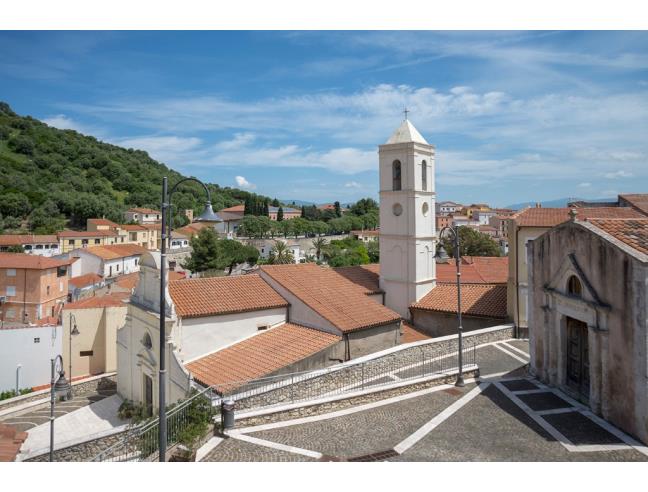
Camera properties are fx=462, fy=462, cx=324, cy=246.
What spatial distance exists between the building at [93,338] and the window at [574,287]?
22.1m

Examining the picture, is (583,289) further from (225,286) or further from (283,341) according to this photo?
(225,286)

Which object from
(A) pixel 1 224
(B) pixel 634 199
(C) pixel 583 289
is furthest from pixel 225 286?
(A) pixel 1 224

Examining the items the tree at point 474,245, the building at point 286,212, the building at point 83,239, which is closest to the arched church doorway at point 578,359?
the tree at point 474,245

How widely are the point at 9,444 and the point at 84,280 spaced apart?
40.6 m

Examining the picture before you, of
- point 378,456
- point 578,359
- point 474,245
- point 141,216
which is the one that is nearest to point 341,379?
point 378,456

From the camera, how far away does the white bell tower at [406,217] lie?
24.2m

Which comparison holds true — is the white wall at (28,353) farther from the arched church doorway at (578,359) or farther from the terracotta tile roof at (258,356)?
the arched church doorway at (578,359)

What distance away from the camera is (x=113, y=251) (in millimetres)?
60094

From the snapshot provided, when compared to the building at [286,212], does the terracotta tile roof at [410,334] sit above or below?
below

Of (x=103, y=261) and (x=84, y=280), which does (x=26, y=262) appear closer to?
(x=84, y=280)

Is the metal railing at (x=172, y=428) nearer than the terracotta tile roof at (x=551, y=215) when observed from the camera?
Yes

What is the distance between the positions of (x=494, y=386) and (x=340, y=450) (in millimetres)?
6419

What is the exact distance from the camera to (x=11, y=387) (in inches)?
978

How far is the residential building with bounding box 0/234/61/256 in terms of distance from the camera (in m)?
54.4
